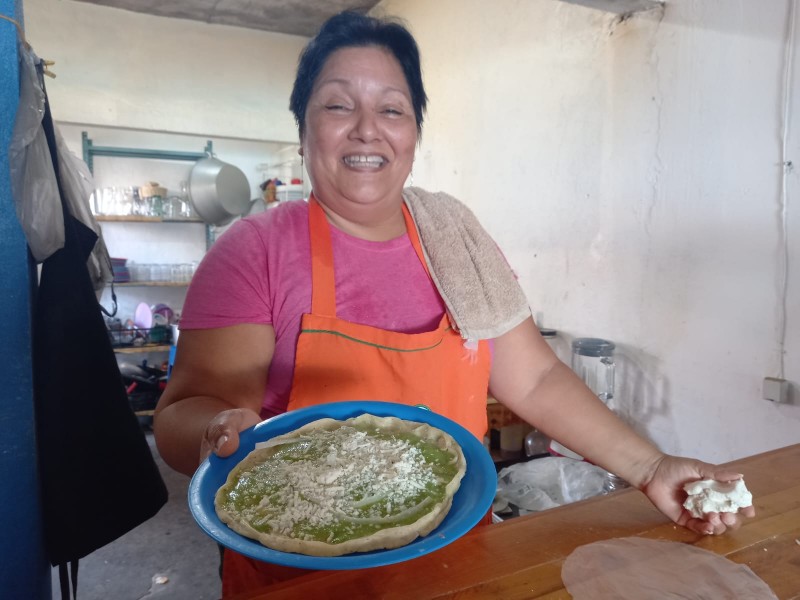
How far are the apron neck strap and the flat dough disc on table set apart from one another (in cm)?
62

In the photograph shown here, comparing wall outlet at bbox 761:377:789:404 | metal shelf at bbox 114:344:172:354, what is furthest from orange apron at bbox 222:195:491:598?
metal shelf at bbox 114:344:172:354

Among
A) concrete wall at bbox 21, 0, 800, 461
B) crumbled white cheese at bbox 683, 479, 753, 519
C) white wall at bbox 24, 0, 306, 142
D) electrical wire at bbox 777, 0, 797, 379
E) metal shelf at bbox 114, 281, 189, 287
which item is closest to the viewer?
crumbled white cheese at bbox 683, 479, 753, 519

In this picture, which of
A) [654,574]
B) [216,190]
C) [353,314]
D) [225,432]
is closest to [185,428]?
[225,432]

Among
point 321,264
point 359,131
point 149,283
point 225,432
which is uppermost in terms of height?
point 359,131

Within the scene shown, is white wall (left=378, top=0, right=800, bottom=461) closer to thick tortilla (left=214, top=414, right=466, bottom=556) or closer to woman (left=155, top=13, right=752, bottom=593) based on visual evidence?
woman (left=155, top=13, right=752, bottom=593)

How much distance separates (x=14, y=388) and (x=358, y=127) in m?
1.00

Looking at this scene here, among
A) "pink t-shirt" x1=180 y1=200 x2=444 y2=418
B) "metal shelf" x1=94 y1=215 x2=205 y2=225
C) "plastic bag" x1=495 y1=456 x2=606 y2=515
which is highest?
"metal shelf" x1=94 y1=215 x2=205 y2=225

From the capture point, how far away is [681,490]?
961mm

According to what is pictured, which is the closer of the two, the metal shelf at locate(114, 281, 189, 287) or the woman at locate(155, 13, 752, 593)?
the woman at locate(155, 13, 752, 593)

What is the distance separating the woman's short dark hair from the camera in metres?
1.17

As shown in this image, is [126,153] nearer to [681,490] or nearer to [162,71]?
[162,71]

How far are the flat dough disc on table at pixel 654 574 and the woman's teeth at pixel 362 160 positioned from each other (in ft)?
2.69

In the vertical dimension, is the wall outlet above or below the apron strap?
below

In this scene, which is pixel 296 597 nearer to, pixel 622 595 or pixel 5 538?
pixel 622 595
